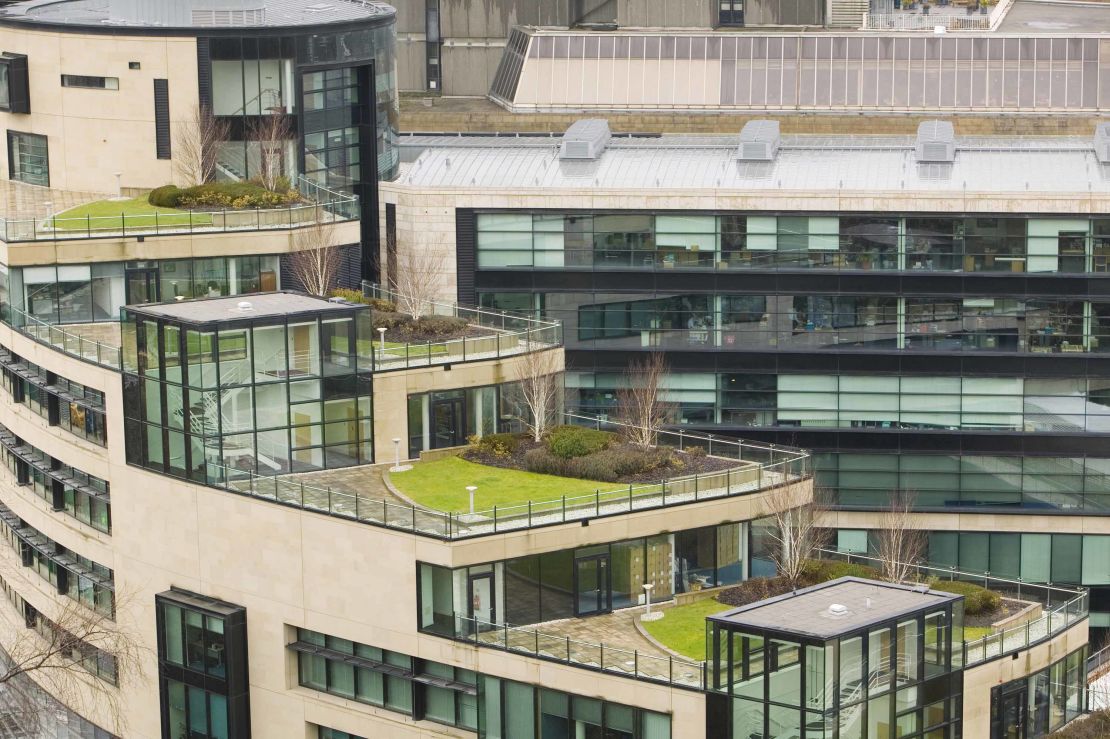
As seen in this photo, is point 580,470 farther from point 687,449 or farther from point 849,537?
point 849,537

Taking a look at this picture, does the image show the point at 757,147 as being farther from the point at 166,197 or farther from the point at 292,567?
the point at 292,567

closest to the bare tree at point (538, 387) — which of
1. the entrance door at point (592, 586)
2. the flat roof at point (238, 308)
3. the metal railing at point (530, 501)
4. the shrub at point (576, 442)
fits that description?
the shrub at point (576, 442)

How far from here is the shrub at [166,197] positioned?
99.4 meters

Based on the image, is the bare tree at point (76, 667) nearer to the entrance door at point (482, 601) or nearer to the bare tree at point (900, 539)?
the entrance door at point (482, 601)

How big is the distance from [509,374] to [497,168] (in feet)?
83.7

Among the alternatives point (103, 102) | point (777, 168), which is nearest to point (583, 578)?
point (103, 102)

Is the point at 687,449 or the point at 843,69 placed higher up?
the point at 843,69

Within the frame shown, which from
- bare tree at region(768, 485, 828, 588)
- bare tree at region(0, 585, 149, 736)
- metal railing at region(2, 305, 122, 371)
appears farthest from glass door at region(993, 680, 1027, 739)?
metal railing at region(2, 305, 122, 371)

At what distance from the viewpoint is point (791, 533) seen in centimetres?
8069

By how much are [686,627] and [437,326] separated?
1806cm

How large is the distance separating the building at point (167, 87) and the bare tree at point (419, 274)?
180 inches

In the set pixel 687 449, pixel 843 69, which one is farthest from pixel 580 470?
pixel 843 69

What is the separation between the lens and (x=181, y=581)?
279 feet

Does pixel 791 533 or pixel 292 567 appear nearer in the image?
pixel 791 533
